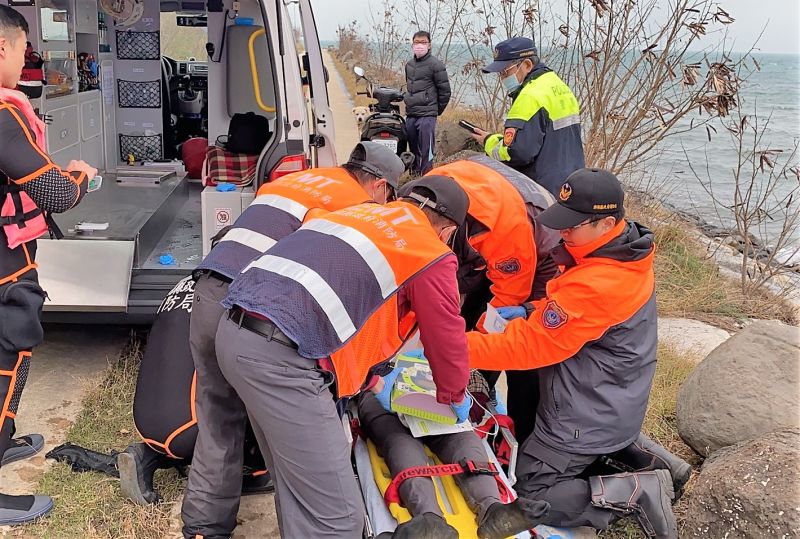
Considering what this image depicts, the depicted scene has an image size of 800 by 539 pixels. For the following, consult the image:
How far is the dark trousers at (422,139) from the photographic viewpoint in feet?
32.3

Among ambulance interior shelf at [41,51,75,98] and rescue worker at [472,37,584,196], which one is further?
ambulance interior shelf at [41,51,75,98]

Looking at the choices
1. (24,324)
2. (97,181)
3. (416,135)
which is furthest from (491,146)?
(416,135)

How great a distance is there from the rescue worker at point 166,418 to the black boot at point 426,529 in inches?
39.2

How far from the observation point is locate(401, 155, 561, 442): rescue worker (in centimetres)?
348

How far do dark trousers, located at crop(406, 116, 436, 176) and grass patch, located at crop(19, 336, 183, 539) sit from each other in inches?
249

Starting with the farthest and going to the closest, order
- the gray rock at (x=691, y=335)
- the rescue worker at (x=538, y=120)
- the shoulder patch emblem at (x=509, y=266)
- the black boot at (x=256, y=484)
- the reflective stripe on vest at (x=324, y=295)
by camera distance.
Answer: the gray rock at (x=691, y=335)
the rescue worker at (x=538, y=120)
the shoulder patch emblem at (x=509, y=266)
the black boot at (x=256, y=484)
the reflective stripe on vest at (x=324, y=295)

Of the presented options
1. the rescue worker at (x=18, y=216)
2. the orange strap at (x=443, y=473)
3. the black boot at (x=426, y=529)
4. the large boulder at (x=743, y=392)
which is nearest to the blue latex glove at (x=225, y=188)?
the rescue worker at (x=18, y=216)

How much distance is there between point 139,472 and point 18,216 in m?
1.12

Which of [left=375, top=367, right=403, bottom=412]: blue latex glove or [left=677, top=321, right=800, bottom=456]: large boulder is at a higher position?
[left=375, top=367, right=403, bottom=412]: blue latex glove

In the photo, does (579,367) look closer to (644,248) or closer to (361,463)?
(644,248)

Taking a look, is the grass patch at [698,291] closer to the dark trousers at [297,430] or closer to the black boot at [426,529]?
the black boot at [426,529]

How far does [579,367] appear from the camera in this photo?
3158 mm

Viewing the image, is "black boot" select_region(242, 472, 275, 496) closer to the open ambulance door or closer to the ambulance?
the ambulance

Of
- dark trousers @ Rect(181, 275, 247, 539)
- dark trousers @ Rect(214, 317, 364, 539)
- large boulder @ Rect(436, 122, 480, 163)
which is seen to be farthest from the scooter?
dark trousers @ Rect(214, 317, 364, 539)
